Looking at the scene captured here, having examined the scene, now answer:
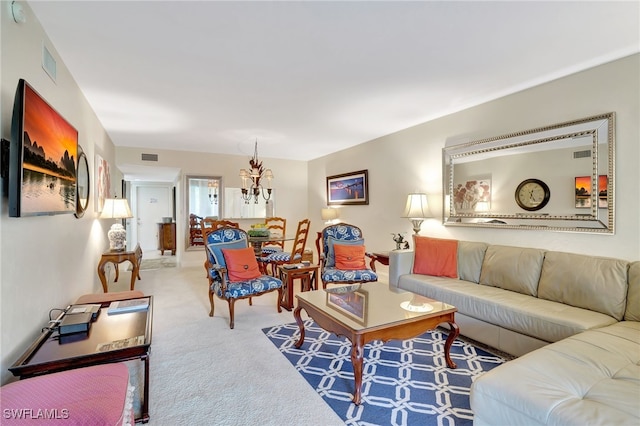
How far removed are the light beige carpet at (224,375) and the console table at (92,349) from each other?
0.31m

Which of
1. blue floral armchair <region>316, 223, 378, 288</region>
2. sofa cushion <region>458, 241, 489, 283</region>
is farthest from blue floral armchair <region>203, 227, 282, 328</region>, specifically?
sofa cushion <region>458, 241, 489, 283</region>

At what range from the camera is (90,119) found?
3.63 meters

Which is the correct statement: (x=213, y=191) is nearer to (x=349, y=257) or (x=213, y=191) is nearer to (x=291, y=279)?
(x=291, y=279)

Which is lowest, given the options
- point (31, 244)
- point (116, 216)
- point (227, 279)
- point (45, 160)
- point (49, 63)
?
point (227, 279)

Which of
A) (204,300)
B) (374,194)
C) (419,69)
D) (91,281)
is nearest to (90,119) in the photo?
(91,281)

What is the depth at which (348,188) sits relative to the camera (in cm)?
598

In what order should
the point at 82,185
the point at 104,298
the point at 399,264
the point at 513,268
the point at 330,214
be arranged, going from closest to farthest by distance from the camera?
the point at 104,298
the point at 513,268
the point at 82,185
the point at 399,264
the point at 330,214

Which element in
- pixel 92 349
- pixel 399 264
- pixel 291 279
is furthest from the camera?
pixel 291 279

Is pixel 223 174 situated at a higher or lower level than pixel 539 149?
higher

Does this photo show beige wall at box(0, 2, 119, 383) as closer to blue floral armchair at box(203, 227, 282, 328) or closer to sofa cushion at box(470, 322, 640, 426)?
blue floral armchair at box(203, 227, 282, 328)

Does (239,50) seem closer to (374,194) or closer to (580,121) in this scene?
(580,121)

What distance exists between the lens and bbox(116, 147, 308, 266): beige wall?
620 cm

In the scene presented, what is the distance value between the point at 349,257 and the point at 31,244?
10.2ft

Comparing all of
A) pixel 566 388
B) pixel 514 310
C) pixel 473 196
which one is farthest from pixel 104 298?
pixel 473 196
